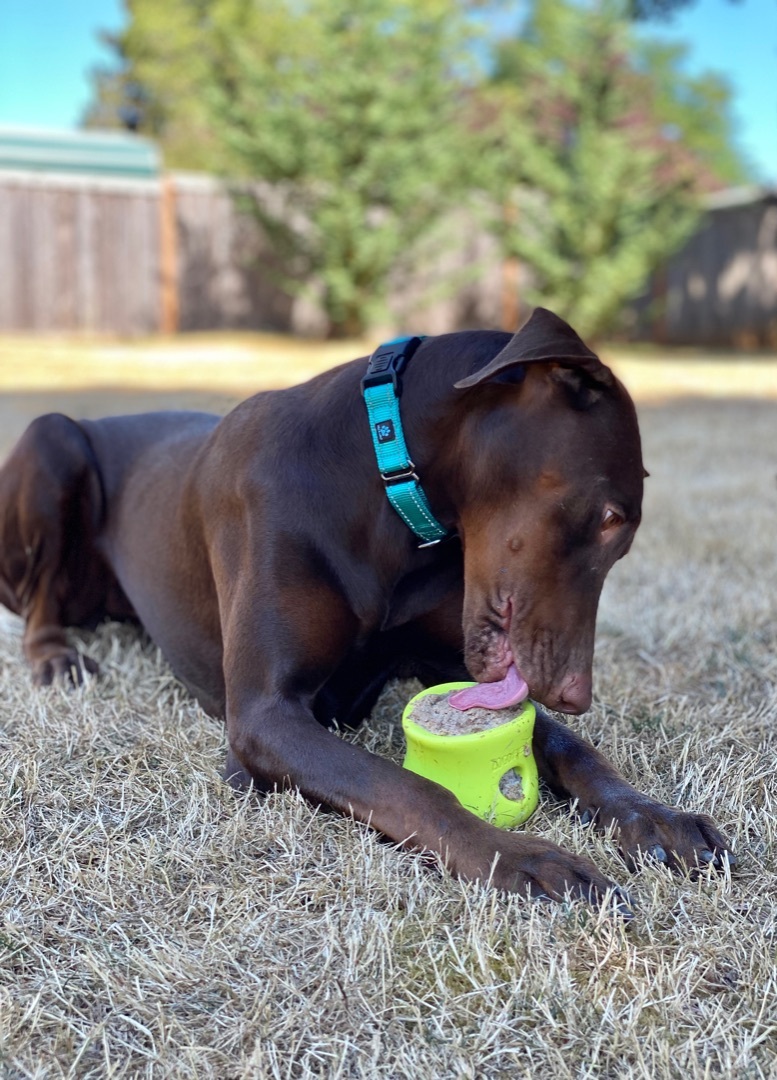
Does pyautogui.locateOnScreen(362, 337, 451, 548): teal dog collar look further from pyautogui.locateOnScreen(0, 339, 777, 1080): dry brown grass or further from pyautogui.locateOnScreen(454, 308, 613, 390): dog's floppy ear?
pyautogui.locateOnScreen(0, 339, 777, 1080): dry brown grass

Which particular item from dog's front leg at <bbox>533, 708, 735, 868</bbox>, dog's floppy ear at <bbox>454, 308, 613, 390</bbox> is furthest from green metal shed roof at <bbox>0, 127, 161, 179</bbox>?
dog's front leg at <bbox>533, 708, 735, 868</bbox>

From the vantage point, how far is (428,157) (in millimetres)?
15695

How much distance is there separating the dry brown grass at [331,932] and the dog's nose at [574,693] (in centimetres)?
23

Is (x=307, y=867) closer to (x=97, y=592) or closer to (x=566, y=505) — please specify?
(x=566, y=505)

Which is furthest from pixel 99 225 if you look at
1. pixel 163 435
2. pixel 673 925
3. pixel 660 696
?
pixel 673 925

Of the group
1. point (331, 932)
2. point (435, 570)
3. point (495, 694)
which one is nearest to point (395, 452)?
point (435, 570)

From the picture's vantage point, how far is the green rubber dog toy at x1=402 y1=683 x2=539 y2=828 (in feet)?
7.37

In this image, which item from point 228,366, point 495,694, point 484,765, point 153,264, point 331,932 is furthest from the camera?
point 153,264

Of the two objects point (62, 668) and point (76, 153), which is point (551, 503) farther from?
point (76, 153)

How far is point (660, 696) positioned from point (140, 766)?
56.0 inches

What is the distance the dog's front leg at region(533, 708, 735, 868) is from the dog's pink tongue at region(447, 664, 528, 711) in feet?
0.74

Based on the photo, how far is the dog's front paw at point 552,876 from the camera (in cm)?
193

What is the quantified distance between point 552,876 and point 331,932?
1.34 ft

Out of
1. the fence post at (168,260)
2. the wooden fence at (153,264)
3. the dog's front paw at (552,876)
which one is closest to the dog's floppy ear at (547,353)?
the dog's front paw at (552,876)
